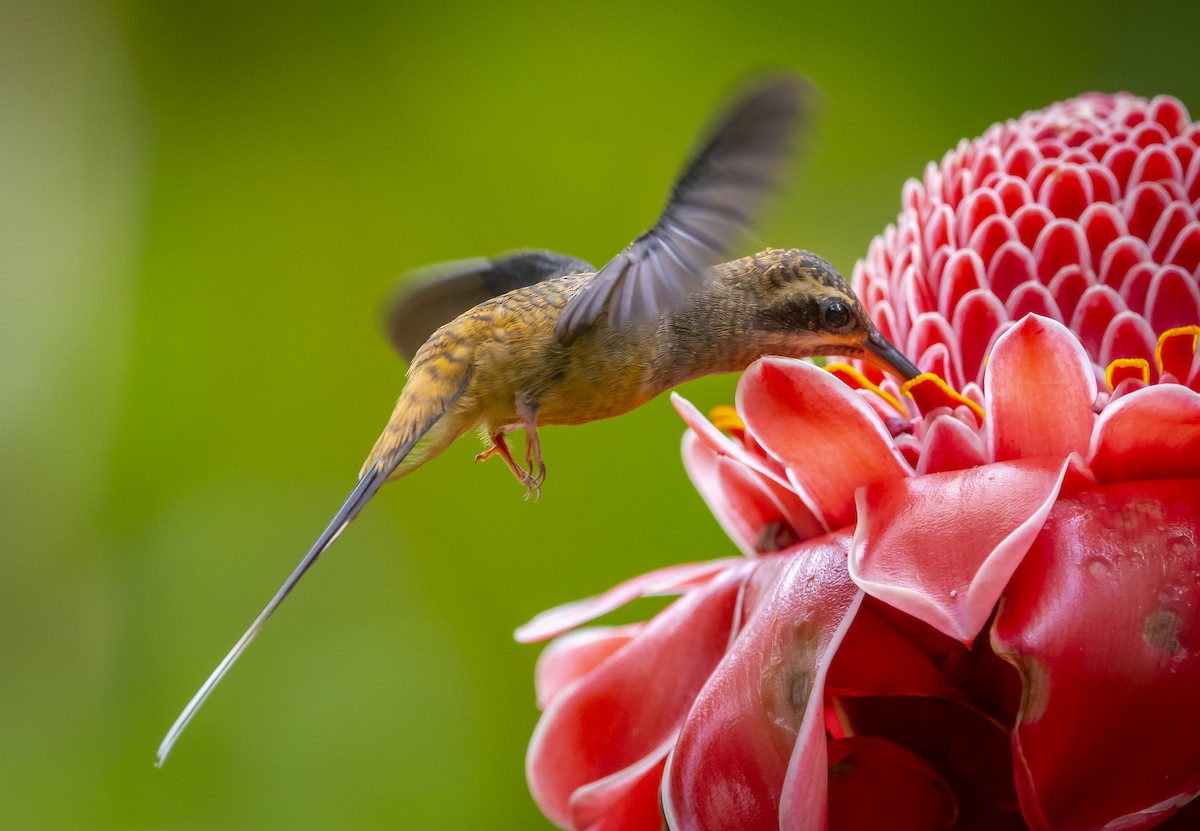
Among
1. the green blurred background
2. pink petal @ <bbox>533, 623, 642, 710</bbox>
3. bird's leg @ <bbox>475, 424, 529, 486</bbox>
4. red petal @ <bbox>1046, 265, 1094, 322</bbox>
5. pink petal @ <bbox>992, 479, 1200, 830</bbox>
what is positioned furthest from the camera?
the green blurred background

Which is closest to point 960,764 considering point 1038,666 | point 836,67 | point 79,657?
point 1038,666

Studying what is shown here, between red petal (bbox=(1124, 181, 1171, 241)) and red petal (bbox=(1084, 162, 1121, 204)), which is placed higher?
red petal (bbox=(1084, 162, 1121, 204))

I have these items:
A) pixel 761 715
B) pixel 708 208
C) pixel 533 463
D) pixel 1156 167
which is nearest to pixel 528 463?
pixel 533 463

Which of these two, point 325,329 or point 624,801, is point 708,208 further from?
point 325,329

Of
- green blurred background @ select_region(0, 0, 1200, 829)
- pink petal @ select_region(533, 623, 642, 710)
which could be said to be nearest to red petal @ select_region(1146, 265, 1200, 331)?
pink petal @ select_region(533, 623, 642, 710)

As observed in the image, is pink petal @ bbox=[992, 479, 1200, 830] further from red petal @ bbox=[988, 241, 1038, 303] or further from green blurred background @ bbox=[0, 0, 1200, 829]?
green blurred background @ bbox=[0, 0, 1200, 829]
